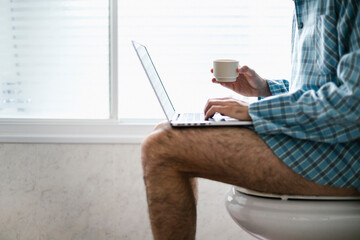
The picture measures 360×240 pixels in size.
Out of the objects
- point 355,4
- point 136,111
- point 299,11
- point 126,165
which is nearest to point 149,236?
point 126,165

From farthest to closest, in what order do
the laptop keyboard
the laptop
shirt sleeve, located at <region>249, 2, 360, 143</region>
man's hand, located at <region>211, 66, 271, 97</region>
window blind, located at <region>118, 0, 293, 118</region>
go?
window blind, located at <region>118, 0, 293, 118</region> → man's hand, located at <region>211, 66, 271, 97</region> → the laptop keyboard → the laptop → shirt sleeve, located at <region>249, 2, 360, 143</region>

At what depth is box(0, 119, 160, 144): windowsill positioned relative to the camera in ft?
6.27

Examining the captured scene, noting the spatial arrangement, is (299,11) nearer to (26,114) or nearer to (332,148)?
(332,148)

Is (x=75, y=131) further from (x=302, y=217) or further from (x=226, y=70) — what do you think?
(x=302, y=217)

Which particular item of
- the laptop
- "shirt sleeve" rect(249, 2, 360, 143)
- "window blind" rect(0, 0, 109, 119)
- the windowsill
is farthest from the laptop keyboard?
"window blind" rect(0, 0, 109, 119)

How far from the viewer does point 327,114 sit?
103cm

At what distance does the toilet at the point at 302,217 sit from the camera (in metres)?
1.06

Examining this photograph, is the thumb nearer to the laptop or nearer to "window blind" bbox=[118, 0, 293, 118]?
the laptop

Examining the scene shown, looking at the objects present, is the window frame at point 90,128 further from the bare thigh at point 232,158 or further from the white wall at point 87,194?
the bare thigh at point 232,158

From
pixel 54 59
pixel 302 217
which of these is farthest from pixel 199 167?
pixel 54 59

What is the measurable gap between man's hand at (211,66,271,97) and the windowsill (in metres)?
0.53

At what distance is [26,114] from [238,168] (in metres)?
1.16

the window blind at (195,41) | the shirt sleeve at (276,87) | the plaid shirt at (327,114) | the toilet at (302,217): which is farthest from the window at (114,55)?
the toilet at (302,217)

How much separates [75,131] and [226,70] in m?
0.82
